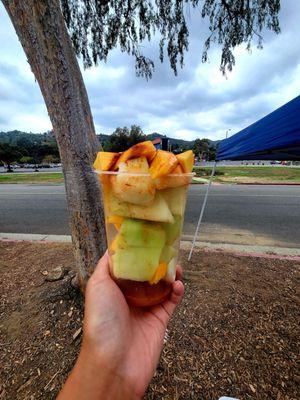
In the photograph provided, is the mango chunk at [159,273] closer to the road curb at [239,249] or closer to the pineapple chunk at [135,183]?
the pineapple chunk at [135,183]

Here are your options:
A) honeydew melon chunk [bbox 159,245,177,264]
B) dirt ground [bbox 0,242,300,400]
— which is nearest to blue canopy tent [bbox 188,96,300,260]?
dirt ground [bbox 0,242,300,400]

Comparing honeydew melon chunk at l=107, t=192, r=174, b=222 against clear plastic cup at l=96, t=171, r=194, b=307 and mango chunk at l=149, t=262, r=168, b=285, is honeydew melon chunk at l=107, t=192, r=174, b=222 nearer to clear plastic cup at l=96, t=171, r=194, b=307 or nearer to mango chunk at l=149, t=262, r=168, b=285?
clear plastic cup at l=96, t=171, r=194, b=307

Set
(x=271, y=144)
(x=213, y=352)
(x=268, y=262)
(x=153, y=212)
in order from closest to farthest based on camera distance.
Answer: (x=153, y=212) → (x=213, y=352) → (x=271, y=144) → (x=268, y=262)

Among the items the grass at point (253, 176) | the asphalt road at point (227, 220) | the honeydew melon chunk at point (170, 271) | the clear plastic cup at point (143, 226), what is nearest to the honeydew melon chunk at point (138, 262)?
the clear plastic cup at point (143, 226)

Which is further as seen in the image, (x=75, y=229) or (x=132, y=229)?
(x=75, y=229)

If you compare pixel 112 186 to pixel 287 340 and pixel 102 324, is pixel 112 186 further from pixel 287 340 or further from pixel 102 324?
pixel 287 340

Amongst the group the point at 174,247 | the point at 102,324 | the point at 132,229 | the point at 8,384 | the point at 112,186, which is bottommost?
the point at 8,384

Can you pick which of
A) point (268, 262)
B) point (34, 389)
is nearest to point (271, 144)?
point (268, 262)
